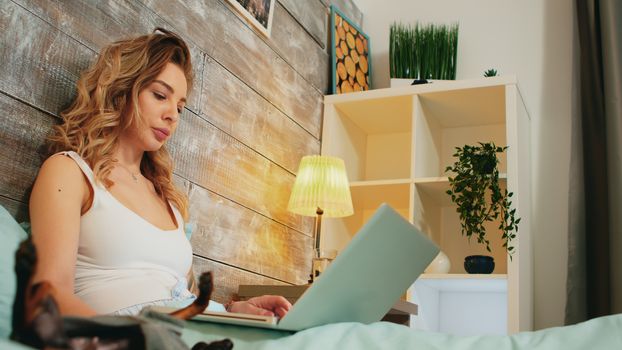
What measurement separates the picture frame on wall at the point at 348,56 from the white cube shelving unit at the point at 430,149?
0.49ft

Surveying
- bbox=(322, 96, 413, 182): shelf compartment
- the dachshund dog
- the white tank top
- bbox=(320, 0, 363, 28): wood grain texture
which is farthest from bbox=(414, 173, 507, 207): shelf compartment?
the dachshund dog

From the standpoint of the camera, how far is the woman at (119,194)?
1288mm

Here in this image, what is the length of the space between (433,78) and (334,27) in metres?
0.51

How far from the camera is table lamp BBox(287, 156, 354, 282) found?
2436 mm

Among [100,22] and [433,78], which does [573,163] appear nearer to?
[433,78]

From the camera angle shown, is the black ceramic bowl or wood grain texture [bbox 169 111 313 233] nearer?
wood grain texture [bbox 169 111 313 233]

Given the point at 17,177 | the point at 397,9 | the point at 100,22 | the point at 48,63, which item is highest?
the point at 397,9

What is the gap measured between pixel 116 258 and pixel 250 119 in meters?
1.06

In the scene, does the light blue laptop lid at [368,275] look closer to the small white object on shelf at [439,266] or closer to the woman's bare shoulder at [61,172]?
the woman's bare shoulder at [61,172]

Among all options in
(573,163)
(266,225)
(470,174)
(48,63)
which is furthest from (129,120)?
(573,163)

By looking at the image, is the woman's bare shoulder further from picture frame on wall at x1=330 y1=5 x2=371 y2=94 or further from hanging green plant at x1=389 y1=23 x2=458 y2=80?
hanging green plant at x1=389 y1=23 x2=458 y2=80

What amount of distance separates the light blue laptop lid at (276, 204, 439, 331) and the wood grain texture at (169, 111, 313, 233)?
92 centimetres

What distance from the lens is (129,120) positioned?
62.7 inches

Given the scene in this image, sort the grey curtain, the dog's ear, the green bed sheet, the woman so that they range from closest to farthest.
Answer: the dog's ear, the green bed sheet, the woman, the grey curtain
